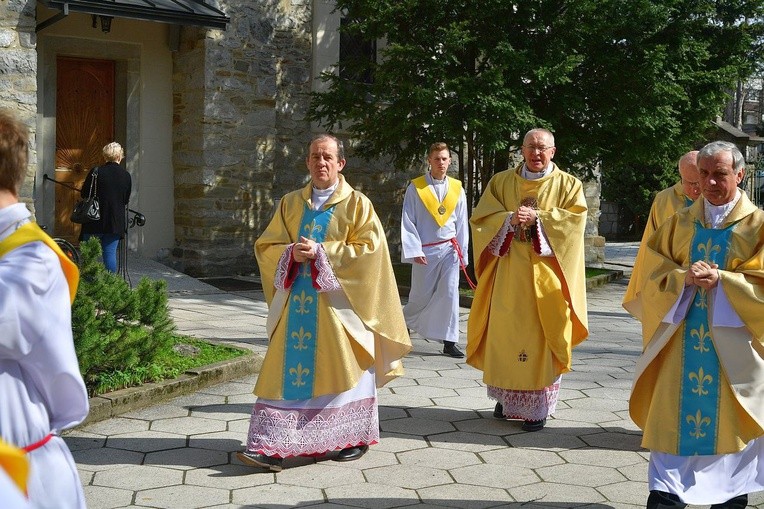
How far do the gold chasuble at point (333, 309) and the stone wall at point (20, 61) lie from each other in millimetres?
6519

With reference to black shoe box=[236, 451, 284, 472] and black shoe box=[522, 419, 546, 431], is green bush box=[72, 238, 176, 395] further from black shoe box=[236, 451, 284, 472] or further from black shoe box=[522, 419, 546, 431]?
black shoe box=[522, 419, 546, 431]

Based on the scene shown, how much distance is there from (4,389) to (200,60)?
36.8ft

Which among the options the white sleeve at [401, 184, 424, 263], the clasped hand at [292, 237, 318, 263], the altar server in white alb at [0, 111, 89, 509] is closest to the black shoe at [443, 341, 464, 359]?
the white sleeve at [401, 184, 424, 263]

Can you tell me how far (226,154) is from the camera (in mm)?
13750

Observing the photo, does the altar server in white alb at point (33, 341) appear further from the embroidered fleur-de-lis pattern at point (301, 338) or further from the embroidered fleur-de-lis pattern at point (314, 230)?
the embroidered fleur-de-lis pattern at point (314, 230)

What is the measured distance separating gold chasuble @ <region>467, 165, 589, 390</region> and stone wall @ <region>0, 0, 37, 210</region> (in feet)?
21.3

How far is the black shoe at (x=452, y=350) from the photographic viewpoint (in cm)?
870

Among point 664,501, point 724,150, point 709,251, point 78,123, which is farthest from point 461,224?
point 78,123

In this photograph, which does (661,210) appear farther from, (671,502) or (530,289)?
(671,502)

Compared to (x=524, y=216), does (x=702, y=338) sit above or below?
below

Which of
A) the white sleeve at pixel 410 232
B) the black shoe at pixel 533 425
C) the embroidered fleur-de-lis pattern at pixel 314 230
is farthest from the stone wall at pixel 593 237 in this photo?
the embroidered fleur-de-lis pattern at pixel 314 230

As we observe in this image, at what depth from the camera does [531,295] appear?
21.0 ft

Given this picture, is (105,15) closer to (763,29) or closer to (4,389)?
(763,29)

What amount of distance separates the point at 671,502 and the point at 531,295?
7.15 feet
